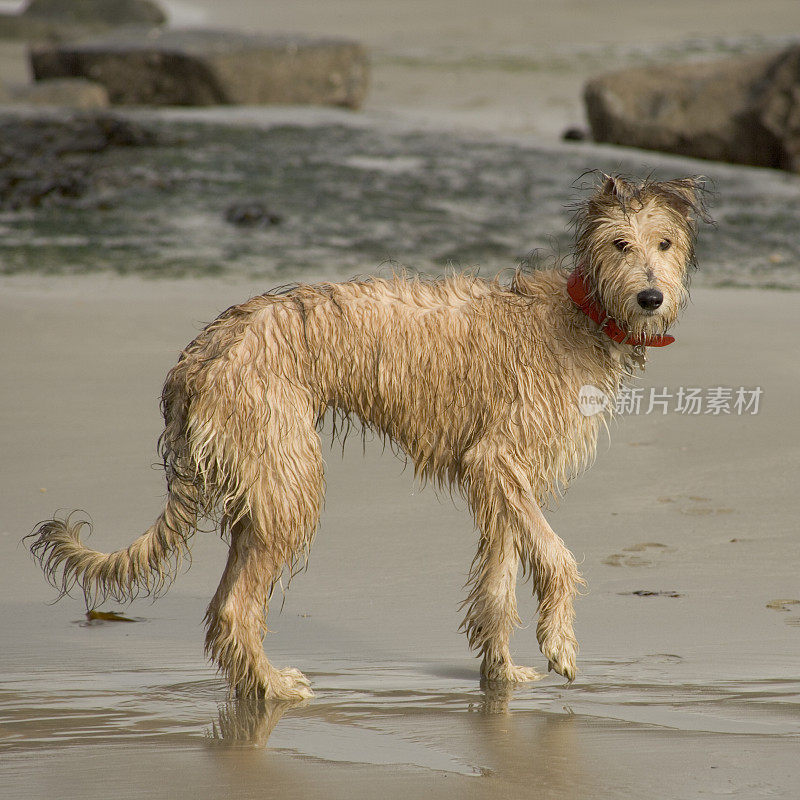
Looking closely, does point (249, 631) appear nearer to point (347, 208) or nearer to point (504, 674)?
point (504, 674)

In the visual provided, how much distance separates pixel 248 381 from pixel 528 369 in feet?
3.38

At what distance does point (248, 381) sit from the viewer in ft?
14.8

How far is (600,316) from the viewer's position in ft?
15.5

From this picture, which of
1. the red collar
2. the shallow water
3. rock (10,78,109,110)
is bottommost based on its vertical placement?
rock (10,78,109,110)

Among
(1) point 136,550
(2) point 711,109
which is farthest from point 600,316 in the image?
(2) point 711,109

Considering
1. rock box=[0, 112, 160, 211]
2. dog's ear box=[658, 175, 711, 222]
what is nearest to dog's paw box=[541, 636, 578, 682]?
dog's ear box=[658, 175, 711, 222]

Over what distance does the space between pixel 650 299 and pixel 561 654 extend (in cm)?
129

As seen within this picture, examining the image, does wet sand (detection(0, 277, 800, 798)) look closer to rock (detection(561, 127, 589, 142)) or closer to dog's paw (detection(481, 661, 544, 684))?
dog's paw (detection(481, 661, 544, 684))

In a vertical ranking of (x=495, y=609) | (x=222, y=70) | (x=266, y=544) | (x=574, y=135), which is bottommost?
(x=574, y=135)

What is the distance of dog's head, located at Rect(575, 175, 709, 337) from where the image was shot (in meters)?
4.51

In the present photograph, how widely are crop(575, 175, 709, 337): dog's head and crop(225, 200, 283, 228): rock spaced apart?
8358 mm

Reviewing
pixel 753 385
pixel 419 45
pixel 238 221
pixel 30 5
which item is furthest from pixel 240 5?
pixel 753 385

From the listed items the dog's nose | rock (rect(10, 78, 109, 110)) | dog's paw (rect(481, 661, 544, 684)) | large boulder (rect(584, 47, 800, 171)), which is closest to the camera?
the dog's nose

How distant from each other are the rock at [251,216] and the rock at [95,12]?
2164 cm
